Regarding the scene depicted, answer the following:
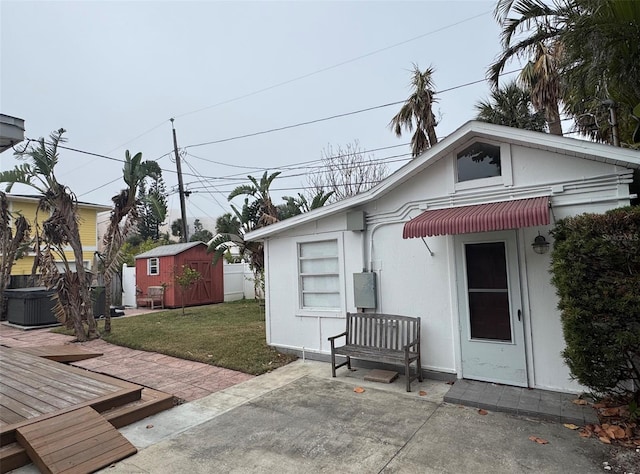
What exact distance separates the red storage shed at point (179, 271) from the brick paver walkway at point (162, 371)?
7336mm

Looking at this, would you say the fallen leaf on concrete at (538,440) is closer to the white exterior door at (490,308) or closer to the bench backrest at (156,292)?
the white exterior door at (490,308)

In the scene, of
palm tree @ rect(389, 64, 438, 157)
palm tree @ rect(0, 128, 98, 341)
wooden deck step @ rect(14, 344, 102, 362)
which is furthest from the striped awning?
Answer: palm tree @ rect(0, 128, 98, 341)

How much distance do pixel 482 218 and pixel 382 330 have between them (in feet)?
8.19

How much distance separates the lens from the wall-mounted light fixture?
4.79 m

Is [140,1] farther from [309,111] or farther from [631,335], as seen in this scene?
[631,335]

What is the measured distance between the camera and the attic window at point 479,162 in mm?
5230

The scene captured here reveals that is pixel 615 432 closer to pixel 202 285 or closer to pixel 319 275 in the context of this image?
pixel 319 275

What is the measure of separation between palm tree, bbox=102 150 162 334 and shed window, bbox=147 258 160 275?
7.22m

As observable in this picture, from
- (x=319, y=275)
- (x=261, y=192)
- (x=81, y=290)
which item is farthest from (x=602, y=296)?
(x=261, y=192)

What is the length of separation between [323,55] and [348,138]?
6.14 meters

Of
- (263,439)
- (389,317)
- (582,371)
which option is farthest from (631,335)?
(263,439)

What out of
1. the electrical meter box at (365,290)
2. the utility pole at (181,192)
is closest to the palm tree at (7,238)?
the utility pole at (181,192)

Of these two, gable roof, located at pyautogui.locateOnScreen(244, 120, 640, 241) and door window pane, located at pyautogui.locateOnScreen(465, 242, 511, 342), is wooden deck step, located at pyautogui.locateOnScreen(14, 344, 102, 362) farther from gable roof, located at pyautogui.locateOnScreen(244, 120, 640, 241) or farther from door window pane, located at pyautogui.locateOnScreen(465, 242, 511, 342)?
door window pane, located at pyautogui.locateOnScreen(465, 242, 511, 342)

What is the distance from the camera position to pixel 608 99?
5055 mm
